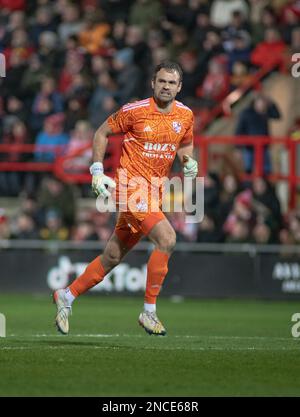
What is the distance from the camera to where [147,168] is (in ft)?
37.8

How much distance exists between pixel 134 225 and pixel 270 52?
11.7 metres

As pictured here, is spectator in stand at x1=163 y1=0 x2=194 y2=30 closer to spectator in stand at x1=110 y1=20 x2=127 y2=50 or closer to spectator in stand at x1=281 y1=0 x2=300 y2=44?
spectator in stand at x1=110 y1=20 x2=127 y2=50

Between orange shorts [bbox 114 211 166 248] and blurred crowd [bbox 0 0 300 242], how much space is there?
29.9ft

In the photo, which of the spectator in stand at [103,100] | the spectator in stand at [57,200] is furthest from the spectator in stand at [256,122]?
the spectator in stand at [57,200]

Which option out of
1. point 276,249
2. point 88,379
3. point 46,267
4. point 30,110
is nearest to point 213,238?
point 276,249

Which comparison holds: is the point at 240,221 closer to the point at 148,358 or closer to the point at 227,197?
the point at 227,197

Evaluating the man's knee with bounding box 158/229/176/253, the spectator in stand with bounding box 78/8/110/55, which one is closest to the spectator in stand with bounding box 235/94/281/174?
the spectator in stand with bounding box 78/8/110/55

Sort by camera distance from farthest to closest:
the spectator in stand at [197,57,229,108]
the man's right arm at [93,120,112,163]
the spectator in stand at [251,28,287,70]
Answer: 1. the spectator in stand at [197,57,229,108]
2. the spectator in stand at [251,28,287,70]
3. the man's right arm at [93,120,112,163]

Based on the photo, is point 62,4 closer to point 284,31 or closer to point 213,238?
point 284,31

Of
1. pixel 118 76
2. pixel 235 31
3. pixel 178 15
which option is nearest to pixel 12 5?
pixel 118 76

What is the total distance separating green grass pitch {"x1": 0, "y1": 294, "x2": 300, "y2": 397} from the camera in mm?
8695

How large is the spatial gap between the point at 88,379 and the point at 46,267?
12128 mm

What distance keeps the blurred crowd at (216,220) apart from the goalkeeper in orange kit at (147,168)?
Answer: 9116mm

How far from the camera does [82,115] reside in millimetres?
23250
